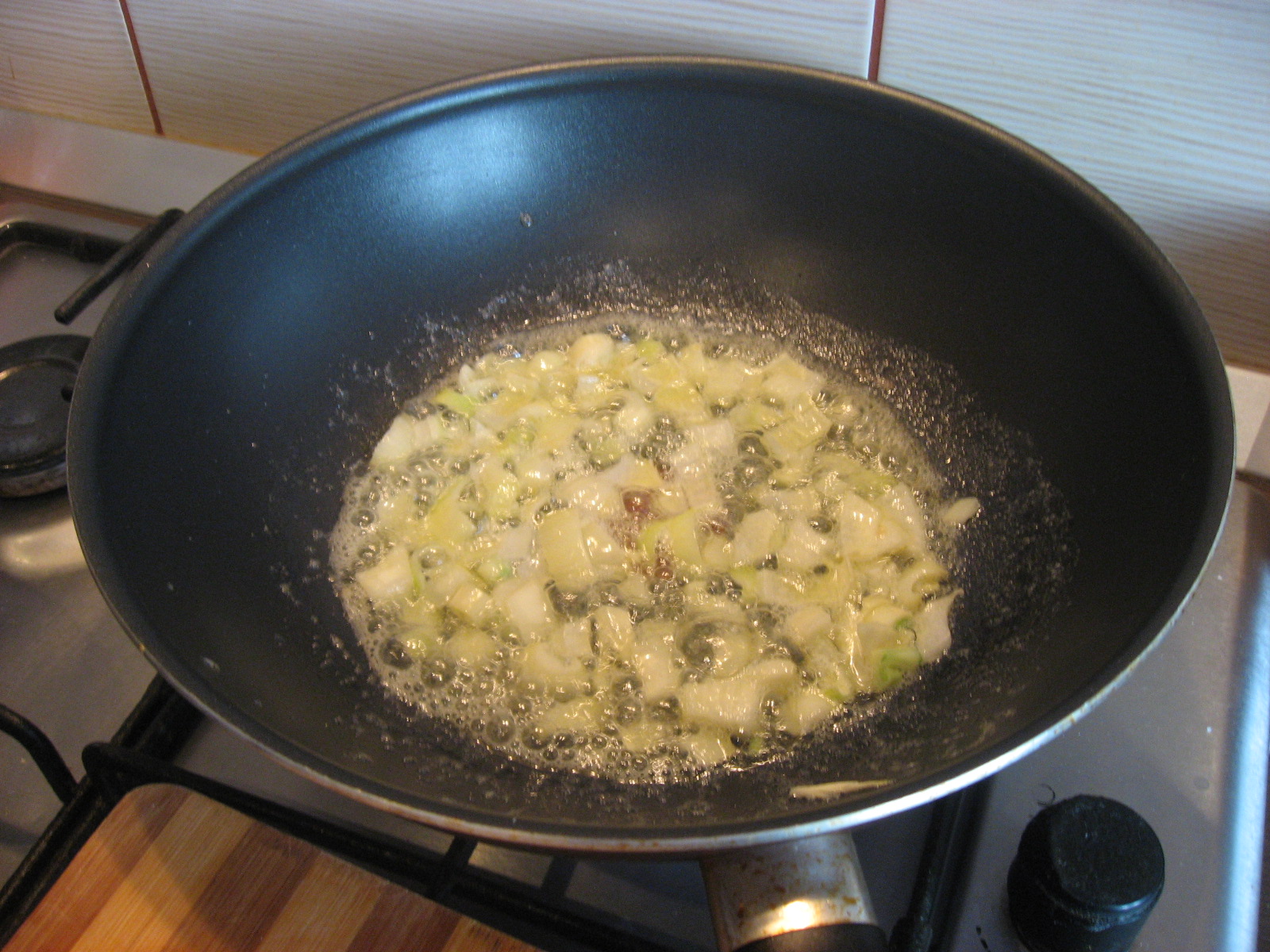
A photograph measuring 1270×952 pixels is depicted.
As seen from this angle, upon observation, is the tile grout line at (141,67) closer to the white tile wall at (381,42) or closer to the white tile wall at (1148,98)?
the white tile wall at (381,42)

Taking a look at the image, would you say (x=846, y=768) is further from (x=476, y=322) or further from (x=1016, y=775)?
(x=476, y=322)

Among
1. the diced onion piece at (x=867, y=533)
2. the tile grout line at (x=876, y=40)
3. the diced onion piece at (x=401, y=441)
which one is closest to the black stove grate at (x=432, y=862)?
the diced onion piece at (x=867, y=533)

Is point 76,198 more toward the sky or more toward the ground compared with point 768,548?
more toward the sky

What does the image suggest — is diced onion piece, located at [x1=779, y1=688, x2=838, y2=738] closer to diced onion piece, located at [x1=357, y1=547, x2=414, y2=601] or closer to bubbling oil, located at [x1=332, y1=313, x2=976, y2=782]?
bubbling oil, located at [x1=332, y1=313, x2=976, y2=782]

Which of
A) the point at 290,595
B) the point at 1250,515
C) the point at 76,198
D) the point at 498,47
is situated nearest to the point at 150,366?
the point at 290,595

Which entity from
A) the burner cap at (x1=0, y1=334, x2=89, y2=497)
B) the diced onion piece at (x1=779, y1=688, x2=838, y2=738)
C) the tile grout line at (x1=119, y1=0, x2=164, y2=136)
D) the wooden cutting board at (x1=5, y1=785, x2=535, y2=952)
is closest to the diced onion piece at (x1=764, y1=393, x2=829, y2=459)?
the diced onion piece at (x1=779, y1=688, x2=838, y2=738)

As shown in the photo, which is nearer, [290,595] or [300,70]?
[290,595]
